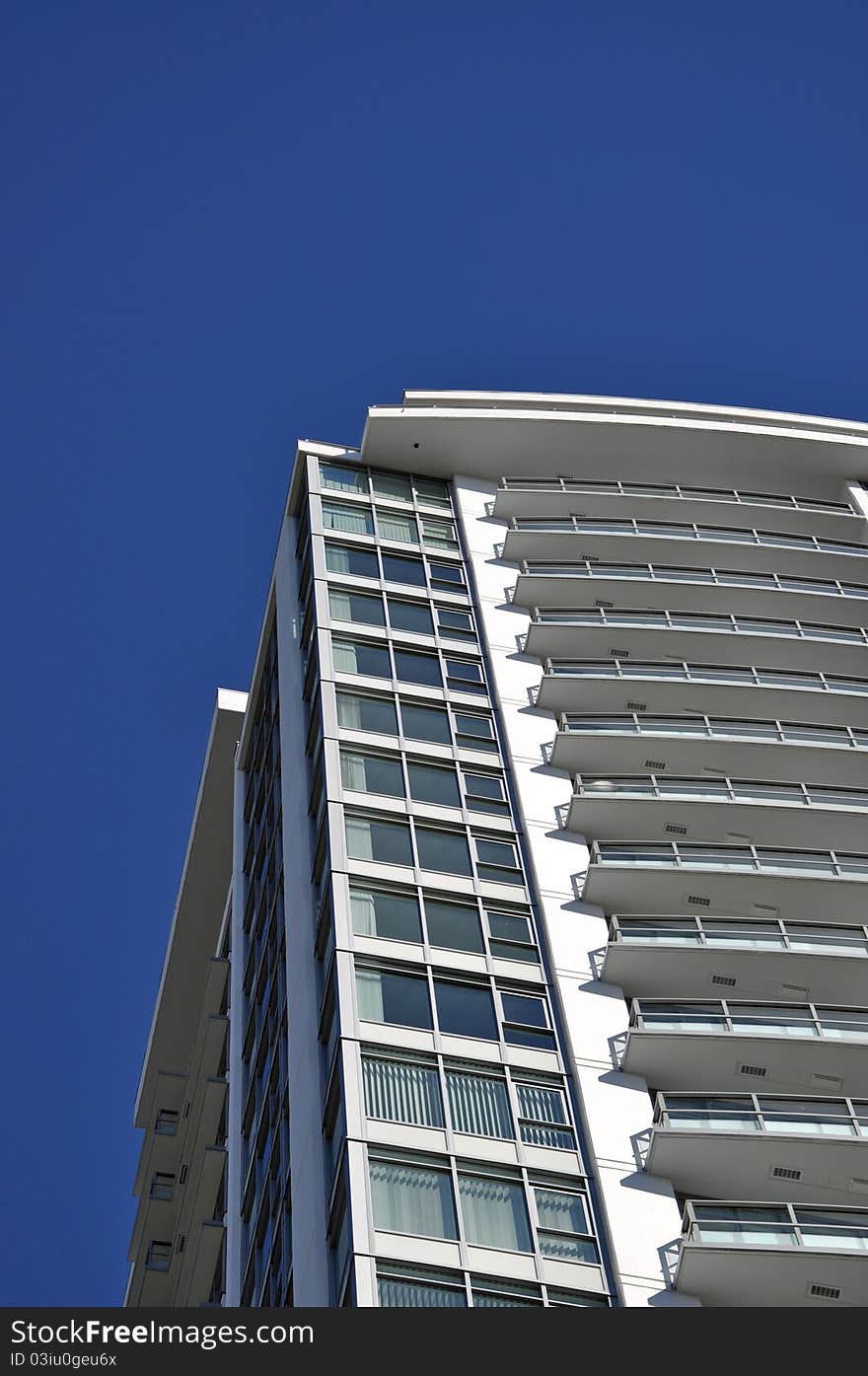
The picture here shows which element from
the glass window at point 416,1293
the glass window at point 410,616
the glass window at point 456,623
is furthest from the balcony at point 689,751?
the glass window at point 416,1293

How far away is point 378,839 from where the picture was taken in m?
40.6

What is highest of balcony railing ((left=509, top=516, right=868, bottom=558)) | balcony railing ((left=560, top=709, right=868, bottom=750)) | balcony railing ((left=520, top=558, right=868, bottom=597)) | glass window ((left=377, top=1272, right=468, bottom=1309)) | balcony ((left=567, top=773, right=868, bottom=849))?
balcony railing ((left=509, top=516, right=868, bottom=558))

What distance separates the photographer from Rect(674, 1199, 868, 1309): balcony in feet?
105

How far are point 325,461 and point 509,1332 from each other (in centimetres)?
3678

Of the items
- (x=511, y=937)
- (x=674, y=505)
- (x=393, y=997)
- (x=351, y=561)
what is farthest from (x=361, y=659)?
(x=674, y=505)

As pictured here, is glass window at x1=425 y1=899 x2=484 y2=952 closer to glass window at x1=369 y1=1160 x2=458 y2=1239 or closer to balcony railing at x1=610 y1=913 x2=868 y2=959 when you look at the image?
balcony railing at x1=610 y1=913 x2=868 y2=959

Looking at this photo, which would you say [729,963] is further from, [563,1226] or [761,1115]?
[563,1226]

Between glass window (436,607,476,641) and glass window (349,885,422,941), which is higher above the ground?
glass window (436,607,476,641)

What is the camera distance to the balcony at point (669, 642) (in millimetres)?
48406

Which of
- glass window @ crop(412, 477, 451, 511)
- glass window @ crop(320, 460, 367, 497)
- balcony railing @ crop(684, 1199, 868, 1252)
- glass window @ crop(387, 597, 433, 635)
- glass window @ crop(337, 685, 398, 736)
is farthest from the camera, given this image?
glass window @ crop(412, 477, 451, 511)

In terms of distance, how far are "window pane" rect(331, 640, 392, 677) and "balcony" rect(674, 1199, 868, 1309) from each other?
1658 centimetres

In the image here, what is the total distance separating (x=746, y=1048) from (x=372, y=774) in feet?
34.6

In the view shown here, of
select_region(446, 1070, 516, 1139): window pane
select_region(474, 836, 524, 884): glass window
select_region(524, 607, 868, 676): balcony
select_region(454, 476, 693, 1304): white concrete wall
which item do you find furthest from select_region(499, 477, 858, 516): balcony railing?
select_region(446, 1070, 516, 1139): window pane

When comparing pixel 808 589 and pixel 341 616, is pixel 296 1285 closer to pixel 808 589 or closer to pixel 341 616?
pixel 341 616
